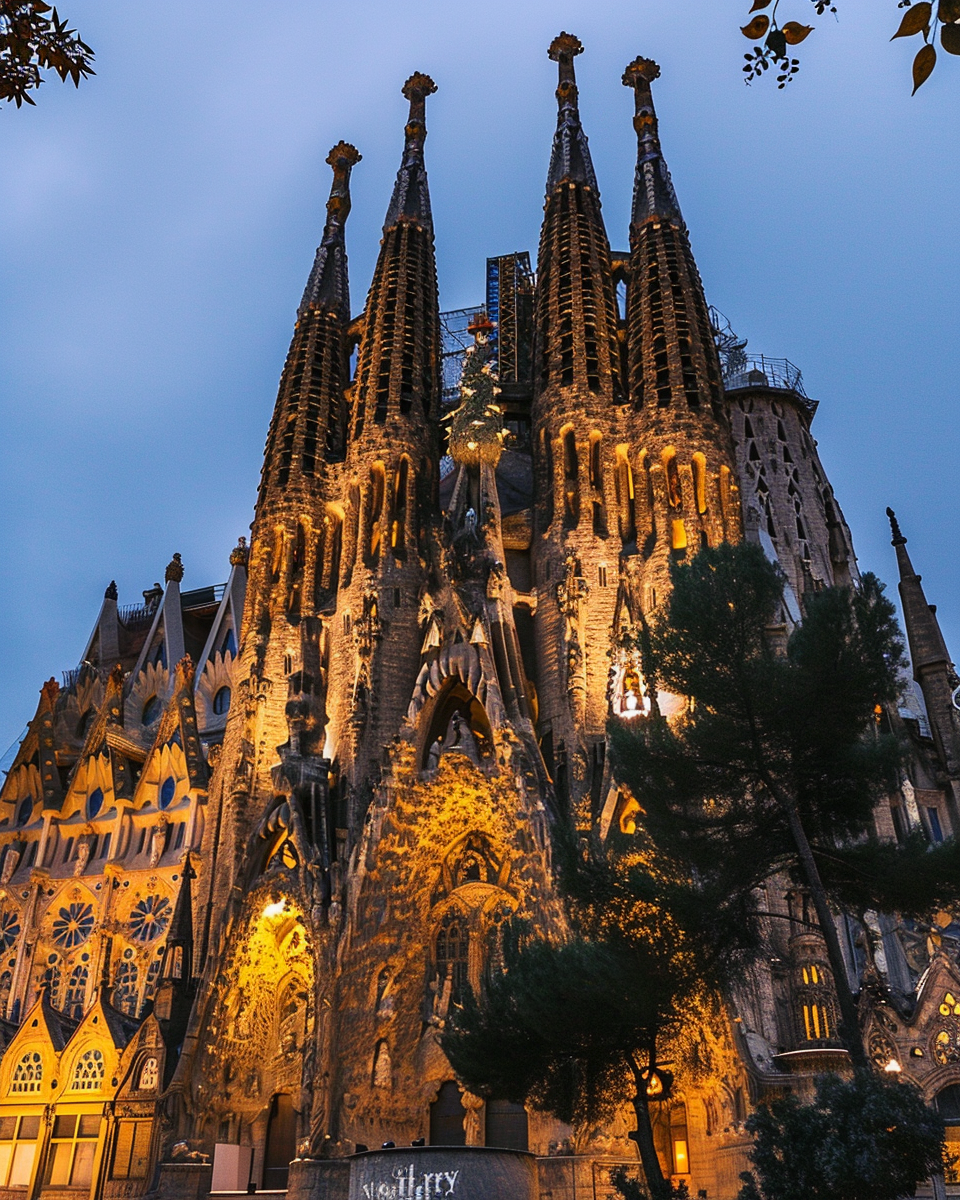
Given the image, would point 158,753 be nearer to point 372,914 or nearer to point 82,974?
point 82,974

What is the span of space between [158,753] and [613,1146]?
18271mm

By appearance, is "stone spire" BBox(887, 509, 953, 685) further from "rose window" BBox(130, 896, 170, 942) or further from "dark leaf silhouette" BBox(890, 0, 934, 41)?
"dark leaf silhouette" BBox(890, 0, 934, 41)

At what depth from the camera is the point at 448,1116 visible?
2164cm

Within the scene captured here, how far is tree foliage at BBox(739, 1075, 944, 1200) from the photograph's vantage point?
10562 millimetres

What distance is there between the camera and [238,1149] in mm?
22312

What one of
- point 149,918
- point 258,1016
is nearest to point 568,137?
point 149,918

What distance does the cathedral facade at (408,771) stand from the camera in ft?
69.1

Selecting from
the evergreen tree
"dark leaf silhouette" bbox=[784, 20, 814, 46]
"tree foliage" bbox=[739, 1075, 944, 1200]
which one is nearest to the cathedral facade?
the evergreen tree

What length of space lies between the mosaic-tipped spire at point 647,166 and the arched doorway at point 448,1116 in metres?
24.4

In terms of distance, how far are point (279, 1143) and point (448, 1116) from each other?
3894 mm

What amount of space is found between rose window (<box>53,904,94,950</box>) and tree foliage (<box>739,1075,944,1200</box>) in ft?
75.6

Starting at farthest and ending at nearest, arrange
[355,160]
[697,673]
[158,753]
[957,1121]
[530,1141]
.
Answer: [355,160]
[158,753]
[530,1141]
[957,1121]
[697,673]

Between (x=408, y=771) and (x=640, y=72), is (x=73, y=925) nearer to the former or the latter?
(x=408, y=771)

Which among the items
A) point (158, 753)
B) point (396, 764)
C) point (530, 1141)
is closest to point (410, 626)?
point (396, 764)
